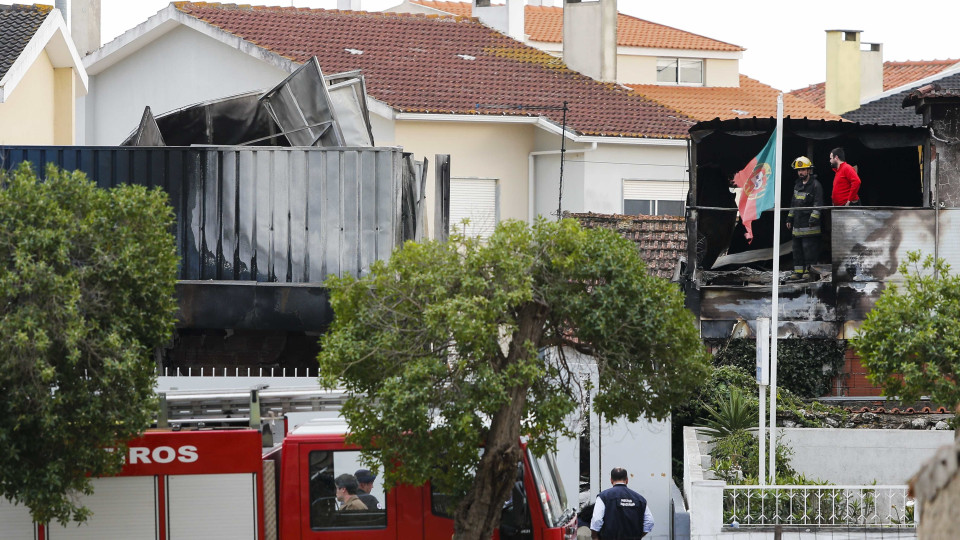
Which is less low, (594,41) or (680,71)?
(680,71)

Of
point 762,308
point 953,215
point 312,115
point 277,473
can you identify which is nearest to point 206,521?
point 277,473

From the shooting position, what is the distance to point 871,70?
157 feet

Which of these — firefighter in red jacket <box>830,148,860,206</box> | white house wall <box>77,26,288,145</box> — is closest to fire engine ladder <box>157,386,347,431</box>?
firefighter in red jacket <box>830,148,860,206</box>

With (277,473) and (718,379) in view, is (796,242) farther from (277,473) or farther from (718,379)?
(277,473)

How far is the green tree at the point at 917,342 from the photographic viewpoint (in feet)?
38.6

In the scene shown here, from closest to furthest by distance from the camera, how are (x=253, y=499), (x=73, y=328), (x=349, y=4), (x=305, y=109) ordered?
1. (x=73, y=328)
2. (x=253, y=499)
3. (x=305, y=109)
4. (x=349, y=4)

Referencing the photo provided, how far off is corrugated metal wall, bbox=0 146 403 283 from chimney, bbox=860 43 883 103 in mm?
34538

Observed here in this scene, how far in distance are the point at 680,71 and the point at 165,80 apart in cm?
1992

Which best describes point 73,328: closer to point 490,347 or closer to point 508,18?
point 490,347

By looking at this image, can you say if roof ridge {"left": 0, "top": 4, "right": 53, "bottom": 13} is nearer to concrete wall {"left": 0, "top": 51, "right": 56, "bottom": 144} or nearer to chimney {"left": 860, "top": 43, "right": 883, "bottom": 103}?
concrete wall {"left": 0, "top": 51, "right": 56, "bottom": 144}

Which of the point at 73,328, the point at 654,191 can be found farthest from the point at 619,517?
the point at 654,191

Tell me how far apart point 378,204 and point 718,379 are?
555 cm

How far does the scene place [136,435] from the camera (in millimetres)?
10562

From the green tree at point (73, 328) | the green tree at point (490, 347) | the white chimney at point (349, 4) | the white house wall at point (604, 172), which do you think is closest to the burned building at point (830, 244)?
the green tree at point (490, 347)
